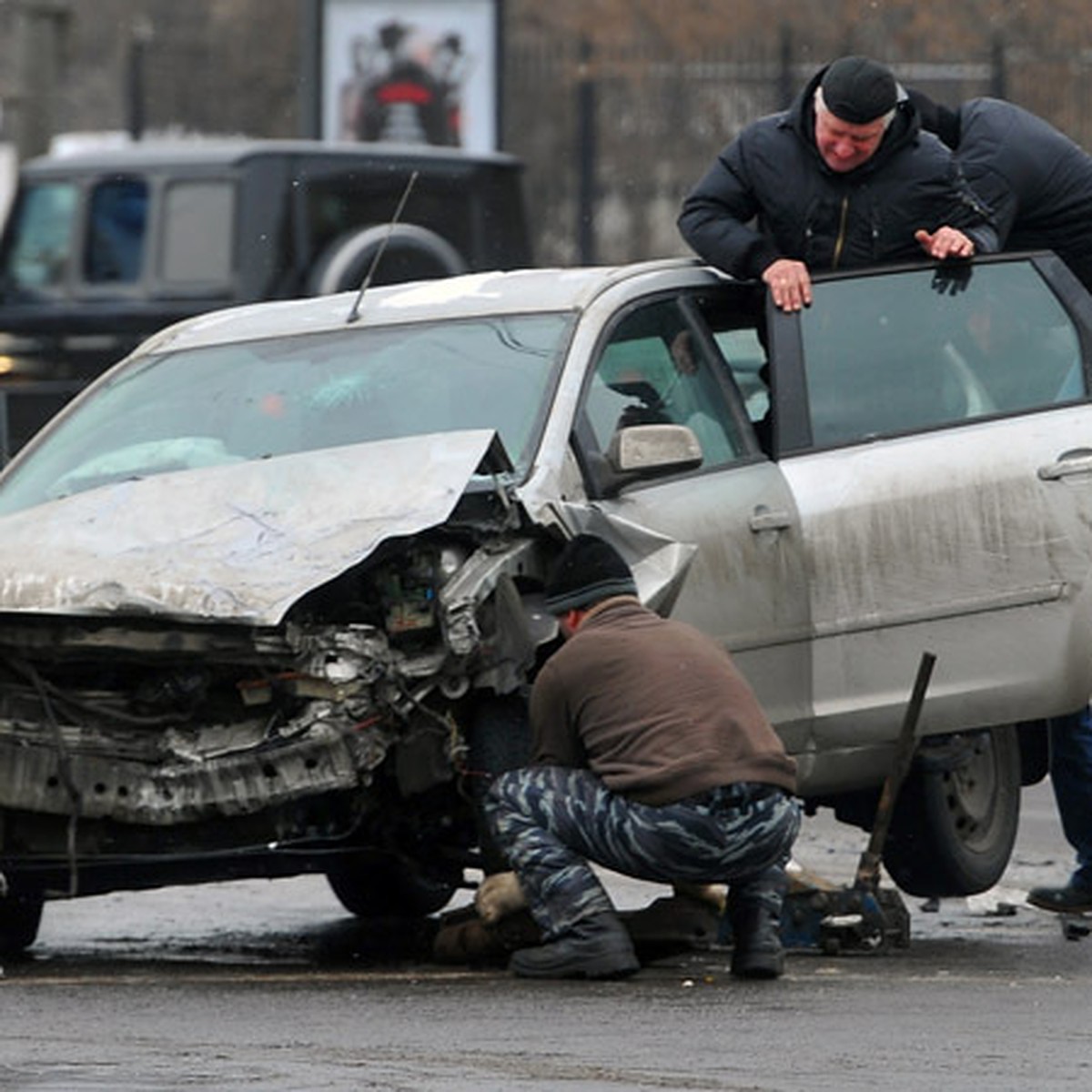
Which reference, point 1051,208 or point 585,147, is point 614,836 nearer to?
point 1051,208

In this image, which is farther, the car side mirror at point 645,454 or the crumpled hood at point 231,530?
the car side mirror at point 645,454

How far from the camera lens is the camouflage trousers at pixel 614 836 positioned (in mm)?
8031

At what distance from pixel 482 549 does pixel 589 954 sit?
3.15ft

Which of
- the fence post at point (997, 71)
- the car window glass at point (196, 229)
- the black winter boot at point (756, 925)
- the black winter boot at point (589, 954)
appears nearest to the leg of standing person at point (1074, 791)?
the black winter boot at point (756, 925)

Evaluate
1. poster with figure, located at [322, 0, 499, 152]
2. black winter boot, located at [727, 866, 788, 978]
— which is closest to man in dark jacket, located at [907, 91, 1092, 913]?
black winter boot, located at [727, 866, 788, 978]

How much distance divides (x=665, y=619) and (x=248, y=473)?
1.07 meters

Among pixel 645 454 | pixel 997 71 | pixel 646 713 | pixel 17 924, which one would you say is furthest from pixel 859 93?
pixel 997 71

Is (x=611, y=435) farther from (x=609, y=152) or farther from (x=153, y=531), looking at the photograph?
(x=609, y=152)

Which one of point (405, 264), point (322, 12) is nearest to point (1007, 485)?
point (405, 264)

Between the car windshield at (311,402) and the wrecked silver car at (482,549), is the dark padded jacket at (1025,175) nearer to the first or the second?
the wrecked silver car at (482,549)

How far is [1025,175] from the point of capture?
991cm

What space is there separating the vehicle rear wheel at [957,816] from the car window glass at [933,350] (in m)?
0.90

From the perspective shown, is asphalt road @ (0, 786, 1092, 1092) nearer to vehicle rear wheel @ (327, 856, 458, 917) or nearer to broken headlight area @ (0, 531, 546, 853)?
vehicle rear wheel @ (327, 856, 458, 917)

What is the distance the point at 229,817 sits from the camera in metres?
8.29
